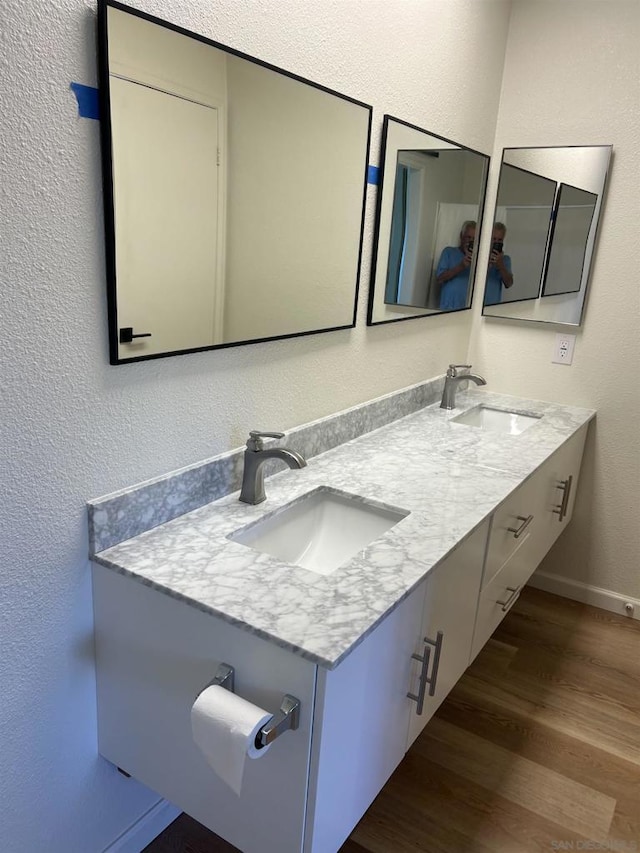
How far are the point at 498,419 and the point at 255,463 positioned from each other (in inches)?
55.1

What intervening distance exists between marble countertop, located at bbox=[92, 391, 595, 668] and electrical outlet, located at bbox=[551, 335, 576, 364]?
1.96 feet

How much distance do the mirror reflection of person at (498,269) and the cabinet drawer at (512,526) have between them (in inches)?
39.2

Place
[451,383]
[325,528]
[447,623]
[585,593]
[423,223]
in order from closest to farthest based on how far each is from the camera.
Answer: [447,623] < [325,528] < [423,223] < [451,383] < [585,593]

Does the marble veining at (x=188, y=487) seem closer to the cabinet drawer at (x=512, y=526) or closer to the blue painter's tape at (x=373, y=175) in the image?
the cabinet drawer at (x=512, y=526)

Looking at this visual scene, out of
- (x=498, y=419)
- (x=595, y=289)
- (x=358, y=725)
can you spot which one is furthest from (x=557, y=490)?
(x=358, y=725)

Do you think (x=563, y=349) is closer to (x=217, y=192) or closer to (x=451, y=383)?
(x=451, y=383)

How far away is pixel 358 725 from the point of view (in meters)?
1.14

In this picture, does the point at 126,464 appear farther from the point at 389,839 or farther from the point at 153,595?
the point at 389,839

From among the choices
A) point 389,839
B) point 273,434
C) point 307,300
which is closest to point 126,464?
point 273,434

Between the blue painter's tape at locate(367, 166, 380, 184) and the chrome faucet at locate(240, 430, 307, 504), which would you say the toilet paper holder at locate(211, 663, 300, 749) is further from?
the blue painter's tape at locate(367, 166, 380, 184)

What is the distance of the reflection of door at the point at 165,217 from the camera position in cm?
115

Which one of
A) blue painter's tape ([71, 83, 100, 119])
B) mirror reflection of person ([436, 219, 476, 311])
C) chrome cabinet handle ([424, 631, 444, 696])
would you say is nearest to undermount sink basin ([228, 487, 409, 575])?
chrome cabinet handle ([424, 631, 444, 696])

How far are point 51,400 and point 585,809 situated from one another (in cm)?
170

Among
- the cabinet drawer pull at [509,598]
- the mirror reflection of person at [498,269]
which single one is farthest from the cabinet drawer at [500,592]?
the mirror reflection of person at [498,269]
